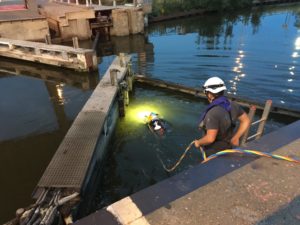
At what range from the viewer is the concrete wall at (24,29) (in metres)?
22.7

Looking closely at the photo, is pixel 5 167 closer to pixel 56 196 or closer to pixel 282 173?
pixel 56 196

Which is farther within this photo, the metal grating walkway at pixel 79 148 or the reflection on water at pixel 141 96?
the reflection on water at pixel 141 96

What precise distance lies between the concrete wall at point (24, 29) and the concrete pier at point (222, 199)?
2335cm

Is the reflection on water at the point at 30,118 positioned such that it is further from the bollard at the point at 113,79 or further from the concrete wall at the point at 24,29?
the concrete wall at the point at 24,29

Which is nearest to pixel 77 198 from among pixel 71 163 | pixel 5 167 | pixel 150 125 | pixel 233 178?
pixel 71 163

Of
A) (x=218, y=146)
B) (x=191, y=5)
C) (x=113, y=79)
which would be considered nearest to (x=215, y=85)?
(x=218, y=146)

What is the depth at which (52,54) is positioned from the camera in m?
17.9

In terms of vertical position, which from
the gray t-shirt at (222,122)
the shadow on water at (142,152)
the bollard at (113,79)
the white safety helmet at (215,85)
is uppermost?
the white safety helmet at (215,85)

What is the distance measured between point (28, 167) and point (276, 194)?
7792mm

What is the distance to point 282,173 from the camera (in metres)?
4.18

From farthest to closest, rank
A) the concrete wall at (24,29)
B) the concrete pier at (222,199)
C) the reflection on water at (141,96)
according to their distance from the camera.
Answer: the concrete wall at (24,29) < the reflection on water at (141,96) < the concrete pier at (222,199)

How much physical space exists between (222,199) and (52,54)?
16946 millimetres

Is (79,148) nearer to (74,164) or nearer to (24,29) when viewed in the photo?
(74,164)

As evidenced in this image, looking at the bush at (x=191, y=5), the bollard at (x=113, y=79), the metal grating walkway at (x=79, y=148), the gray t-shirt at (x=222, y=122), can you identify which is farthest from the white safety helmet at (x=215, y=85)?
the bush at (x=191, y=5)
